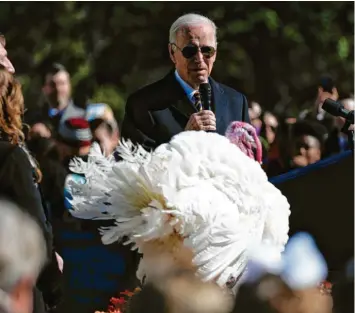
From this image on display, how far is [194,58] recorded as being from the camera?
5848 millimetres

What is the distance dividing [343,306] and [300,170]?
108 inches

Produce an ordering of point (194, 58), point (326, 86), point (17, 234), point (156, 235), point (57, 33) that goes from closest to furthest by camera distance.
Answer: point (17, 234) < point (156, 235) < point (194, 58) < point (326, 86) < point (57, 33)

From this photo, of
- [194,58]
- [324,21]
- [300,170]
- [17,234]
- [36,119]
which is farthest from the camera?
[324,21]

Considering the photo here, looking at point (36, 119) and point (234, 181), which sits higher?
point (234, 181)

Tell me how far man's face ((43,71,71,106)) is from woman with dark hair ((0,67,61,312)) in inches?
141

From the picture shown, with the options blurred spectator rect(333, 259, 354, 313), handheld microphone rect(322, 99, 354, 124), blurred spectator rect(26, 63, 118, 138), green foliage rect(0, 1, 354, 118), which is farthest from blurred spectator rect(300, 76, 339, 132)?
blurred spectator rect(333, 259, 354, 313)

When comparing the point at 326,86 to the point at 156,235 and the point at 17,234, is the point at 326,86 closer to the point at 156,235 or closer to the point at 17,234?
the point at 156,235

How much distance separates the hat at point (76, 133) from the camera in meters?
7.45

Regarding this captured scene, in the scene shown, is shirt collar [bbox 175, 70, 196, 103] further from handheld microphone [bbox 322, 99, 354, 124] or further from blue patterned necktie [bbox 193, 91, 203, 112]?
handheld microphone [bbox 322, 99, 354, 124]

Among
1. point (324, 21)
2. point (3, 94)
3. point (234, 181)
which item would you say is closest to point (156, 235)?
point (234, 181)

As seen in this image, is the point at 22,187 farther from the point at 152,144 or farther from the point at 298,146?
the point at 298,146

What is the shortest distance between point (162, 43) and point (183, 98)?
476cm

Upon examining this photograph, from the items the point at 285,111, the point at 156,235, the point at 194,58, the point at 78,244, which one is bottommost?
the point at 285,111

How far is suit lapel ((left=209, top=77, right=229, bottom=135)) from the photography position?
5820 millimetres
